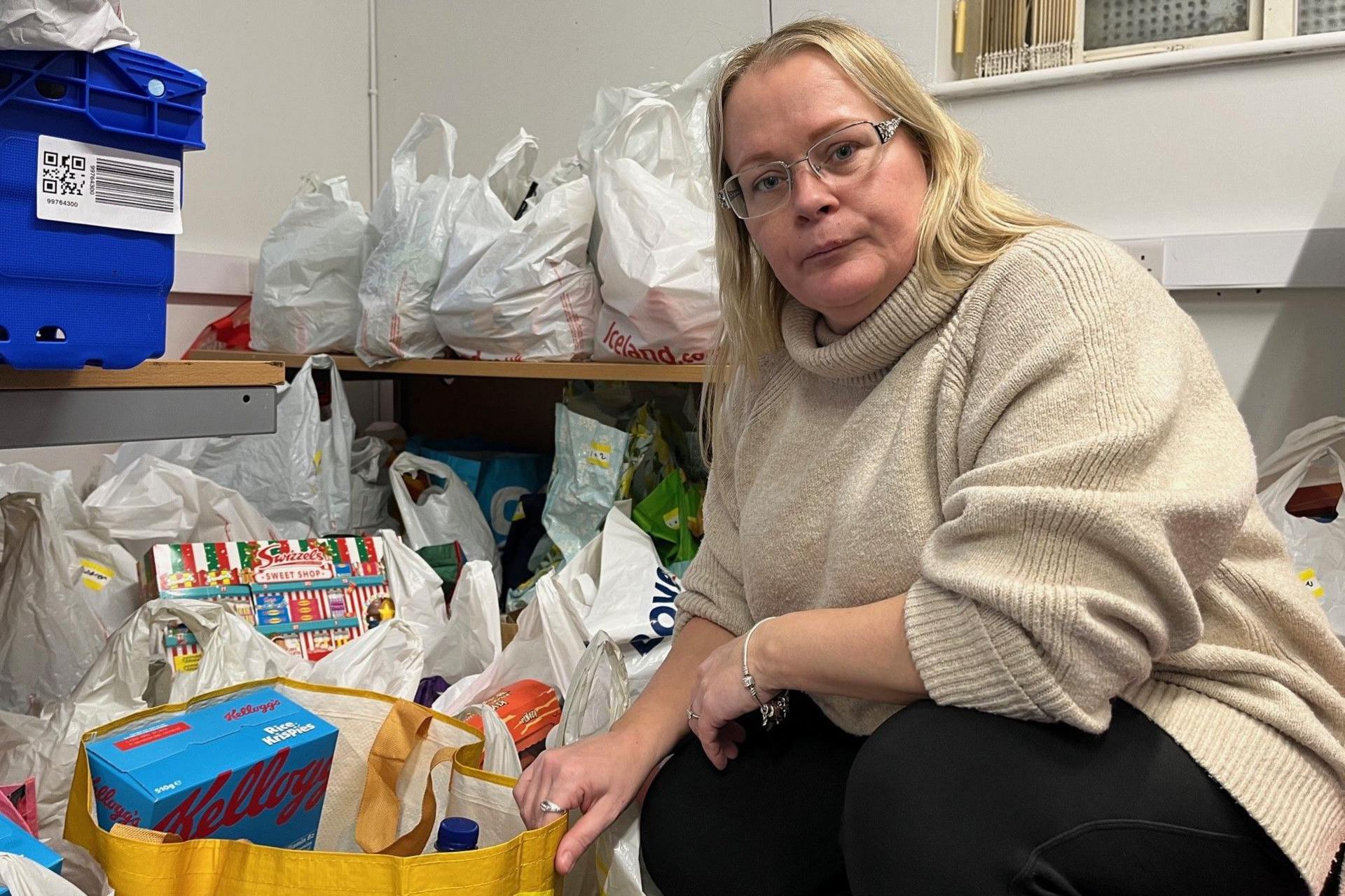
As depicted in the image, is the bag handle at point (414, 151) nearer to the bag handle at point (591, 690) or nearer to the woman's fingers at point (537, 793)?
the bag handle at point (591, 690)

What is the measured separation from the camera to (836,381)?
934mm

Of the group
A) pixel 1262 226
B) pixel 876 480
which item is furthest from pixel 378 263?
pixel 1262 226

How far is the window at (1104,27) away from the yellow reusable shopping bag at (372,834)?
1.52m

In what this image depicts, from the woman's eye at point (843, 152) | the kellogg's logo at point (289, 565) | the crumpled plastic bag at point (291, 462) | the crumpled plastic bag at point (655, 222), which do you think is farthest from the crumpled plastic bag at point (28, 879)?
the crumpled plastic bag at point (291, 462)

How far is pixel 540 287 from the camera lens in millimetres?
1724

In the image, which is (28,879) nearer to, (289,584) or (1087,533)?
(1087,533)

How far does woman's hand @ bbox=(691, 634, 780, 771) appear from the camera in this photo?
837 millimetres

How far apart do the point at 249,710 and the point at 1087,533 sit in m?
0.72

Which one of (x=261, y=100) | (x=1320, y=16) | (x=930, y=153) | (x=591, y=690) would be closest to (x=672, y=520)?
(x=591, y=690)

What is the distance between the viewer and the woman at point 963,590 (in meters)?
0.66

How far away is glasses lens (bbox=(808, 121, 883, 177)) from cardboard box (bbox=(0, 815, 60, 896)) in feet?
2.53

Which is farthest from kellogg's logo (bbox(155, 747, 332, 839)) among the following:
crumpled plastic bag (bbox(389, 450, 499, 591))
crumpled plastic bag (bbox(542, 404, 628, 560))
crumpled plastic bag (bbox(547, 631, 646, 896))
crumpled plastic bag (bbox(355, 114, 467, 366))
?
crumpled plastic bag (bbox(355, 114, 467, 366))

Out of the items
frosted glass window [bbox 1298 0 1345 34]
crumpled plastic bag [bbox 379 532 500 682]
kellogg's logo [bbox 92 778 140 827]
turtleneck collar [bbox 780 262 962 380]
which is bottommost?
crumpled plastic bag [bbox 379 532 500 682]

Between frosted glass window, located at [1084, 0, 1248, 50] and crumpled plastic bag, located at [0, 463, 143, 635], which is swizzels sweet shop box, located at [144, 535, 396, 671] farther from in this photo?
frosted glass window, located at [1084, 0, 1248, 50]
